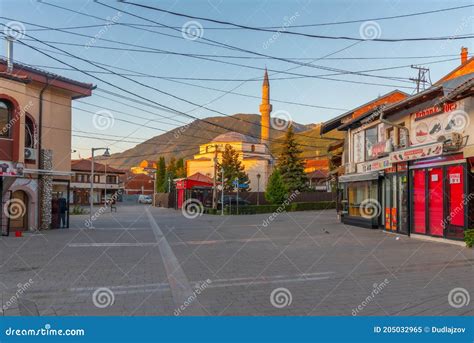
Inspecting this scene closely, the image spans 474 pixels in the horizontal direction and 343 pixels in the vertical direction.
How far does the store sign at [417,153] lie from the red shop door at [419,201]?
68 centimetres

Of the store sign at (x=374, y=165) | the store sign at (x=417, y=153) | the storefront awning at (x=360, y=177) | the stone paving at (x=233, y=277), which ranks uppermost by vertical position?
the store sign at (x=417, y=153)

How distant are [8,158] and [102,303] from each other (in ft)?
47.6

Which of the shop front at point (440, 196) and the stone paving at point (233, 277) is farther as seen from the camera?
the shop front at point (440, 196)

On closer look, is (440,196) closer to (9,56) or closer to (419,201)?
(419,201)

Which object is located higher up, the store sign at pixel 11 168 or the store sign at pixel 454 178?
the store sign at pixel 11 168

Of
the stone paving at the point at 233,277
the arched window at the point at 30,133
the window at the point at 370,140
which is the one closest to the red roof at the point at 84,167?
the arched window at the point at 30,133

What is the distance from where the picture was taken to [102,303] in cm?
707

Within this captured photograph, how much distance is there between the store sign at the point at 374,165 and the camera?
20.6 meters

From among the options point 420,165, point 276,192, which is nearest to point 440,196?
point 420,165

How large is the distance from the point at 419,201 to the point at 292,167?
3635cm

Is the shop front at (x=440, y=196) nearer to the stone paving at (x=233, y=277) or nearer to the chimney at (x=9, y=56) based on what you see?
the stone paving at (x=233, y=277)


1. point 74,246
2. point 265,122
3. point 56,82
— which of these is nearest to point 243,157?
point 265,122

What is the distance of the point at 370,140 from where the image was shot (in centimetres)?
2398

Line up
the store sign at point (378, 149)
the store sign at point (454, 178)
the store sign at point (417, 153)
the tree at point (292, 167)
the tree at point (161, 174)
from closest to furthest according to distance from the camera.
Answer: the store sign at point (454, 178)
the store sign at point (417, 153)
the store sign at point (378, 149)
the tree at point (292, 167)
the tree at point (161, 174)
